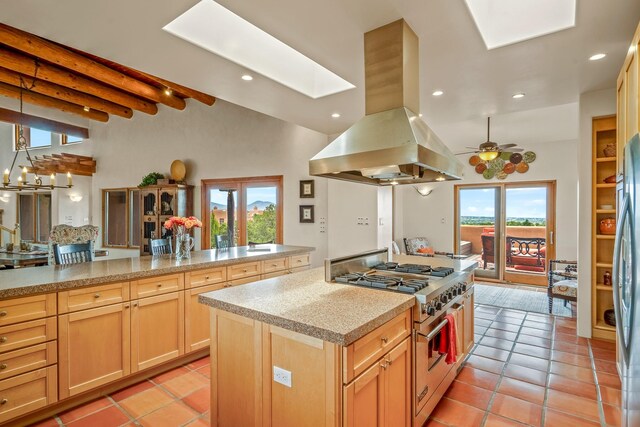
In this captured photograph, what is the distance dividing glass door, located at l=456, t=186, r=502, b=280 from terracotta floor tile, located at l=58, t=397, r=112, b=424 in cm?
635

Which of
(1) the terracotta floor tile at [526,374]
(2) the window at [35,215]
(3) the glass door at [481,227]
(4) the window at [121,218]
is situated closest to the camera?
(1) the terracotta floor tile at [526,374]

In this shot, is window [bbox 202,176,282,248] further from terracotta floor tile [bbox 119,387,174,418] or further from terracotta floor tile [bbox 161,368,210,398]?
terracotta floor tile [bbox 119,387,174,418]

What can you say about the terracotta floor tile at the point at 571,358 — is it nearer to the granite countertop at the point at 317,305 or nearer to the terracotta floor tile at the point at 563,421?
the terracotta floor tile at the point at 563,421

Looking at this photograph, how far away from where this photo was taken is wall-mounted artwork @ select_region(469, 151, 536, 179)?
6.25 meters

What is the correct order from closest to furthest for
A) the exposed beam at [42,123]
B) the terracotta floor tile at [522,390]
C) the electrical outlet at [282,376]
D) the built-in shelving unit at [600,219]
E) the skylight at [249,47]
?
the electrical outlet at [282,376]
the skylight at [249,47]
the terracotta floor tile at [522,390]
the built-in shelving unit at [600,219]
the exposed beam at [42,123]

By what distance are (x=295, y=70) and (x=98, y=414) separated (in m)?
3.22

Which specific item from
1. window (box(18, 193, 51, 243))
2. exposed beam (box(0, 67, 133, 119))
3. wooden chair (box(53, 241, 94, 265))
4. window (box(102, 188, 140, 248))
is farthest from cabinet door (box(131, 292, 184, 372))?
window (box(18, 193, 51, 243))

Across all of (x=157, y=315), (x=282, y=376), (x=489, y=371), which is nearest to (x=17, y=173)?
(x=157, y=315)

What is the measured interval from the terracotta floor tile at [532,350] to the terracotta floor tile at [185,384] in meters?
3.01

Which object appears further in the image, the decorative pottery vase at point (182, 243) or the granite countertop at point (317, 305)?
the decorative pottery vase at point (182, 243)

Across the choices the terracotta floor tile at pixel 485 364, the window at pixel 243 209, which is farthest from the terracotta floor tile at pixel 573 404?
the window at pixel 243 209

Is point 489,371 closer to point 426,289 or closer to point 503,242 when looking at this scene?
point 426,289

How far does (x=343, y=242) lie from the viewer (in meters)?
4.94

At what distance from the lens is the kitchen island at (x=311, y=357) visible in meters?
1.38
